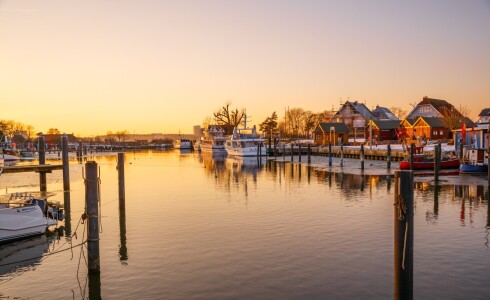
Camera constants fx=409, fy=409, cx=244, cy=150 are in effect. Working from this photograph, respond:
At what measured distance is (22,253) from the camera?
45.8 ft

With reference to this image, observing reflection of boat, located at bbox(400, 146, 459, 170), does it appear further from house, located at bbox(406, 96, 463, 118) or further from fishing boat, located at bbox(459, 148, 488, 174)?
house, located at bbox(406, 96, 463, 118)

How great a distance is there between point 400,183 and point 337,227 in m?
10.2

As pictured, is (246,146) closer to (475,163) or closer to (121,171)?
(475,163)

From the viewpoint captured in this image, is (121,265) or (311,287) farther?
(121,265)

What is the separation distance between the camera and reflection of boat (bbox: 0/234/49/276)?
12.7m

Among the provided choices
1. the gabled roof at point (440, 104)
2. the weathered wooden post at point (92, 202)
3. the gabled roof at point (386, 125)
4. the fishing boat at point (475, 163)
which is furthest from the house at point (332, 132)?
the weathered wooden post at point (92, 202)

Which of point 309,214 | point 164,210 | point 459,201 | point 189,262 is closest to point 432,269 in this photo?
point 189,262

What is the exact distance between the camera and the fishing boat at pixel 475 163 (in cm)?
3512

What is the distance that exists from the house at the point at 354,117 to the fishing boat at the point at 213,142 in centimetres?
2903

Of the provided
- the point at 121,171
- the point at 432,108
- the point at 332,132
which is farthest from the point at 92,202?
the point at 432,108

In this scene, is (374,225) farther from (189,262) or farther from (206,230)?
(189,262)

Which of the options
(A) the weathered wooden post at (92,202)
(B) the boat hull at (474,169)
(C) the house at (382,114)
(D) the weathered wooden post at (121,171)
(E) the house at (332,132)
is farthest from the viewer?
(C) the house at (382,114)

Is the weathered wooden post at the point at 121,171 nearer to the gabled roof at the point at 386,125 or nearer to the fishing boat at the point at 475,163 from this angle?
the fishing boat at the point at 475,163

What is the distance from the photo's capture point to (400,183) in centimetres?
739
